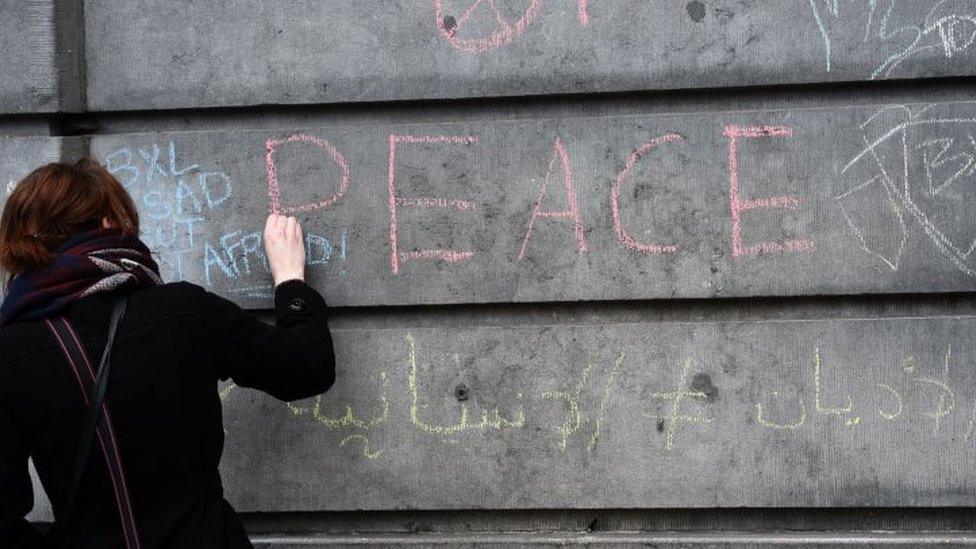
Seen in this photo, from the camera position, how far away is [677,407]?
136 inches

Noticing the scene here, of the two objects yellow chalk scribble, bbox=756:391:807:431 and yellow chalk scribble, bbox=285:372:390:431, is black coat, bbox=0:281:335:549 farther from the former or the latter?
yellow chalk scribble, bbox=756:391:807:431

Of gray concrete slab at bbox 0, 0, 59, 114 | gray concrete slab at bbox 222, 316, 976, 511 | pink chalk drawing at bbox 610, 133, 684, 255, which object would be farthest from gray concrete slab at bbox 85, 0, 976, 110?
gray concrete slab at bbox 222, 316, 976, 511

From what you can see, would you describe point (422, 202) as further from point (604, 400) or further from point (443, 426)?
point (604, 400)

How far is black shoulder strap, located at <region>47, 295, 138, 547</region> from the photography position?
2.43 meters

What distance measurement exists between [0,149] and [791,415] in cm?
283

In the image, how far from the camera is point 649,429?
3.47 meters

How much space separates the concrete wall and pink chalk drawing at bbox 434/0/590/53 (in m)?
0.01

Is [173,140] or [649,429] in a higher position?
[173,140]

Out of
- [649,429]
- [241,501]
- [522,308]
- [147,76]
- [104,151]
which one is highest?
[147,76]

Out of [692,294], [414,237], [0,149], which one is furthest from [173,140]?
[692,294]

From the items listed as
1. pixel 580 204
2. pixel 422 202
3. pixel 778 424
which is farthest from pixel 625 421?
pixel 422 202

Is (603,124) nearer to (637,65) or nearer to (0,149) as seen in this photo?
(637,65)

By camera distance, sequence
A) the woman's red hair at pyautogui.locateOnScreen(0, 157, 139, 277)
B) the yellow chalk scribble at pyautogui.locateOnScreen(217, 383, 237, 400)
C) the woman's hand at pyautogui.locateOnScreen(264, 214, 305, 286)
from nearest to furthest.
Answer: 1. the woman's red hair at pyautogui.locateOnScreen(0, 157, 139, 277)
2. the woman's hand at pyautogui.locateOnScreen(264, 214, 305, 286)
3. the yellow chalk scribble at pyautogui.locateOnScreen(217, 383, 237, 400)

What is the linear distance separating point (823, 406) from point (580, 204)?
1.04m
